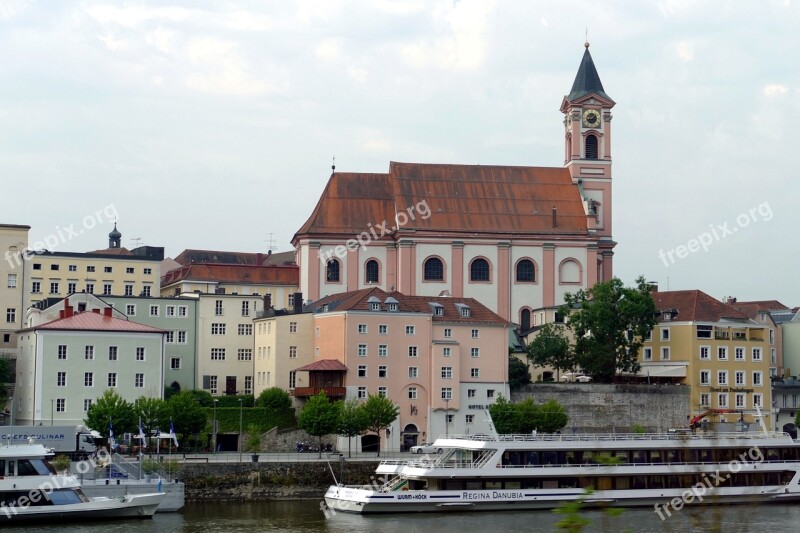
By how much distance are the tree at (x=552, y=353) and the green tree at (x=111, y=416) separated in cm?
3370

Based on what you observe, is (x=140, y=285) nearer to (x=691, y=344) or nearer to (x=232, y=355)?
(x=232, y=355)

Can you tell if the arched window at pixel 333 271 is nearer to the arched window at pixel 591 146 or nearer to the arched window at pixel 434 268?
the arched window at pixel 434 268

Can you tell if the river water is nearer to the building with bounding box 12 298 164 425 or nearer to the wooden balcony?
the building with bounding box 12 298 164 425

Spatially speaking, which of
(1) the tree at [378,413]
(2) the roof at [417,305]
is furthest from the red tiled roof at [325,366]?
(1) the tree at [378,413]

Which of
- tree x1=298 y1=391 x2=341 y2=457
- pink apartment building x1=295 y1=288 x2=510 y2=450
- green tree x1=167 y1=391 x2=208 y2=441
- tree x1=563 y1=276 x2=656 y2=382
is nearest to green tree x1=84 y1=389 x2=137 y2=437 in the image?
green tree x1=167 y1=391 x2=208 y2=441

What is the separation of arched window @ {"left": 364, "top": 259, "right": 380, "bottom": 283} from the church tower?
19.9 m

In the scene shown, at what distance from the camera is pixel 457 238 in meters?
108

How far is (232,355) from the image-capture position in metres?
92.6

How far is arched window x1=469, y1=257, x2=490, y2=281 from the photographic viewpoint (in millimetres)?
108188

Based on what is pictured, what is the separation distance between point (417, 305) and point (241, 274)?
37.5 metres

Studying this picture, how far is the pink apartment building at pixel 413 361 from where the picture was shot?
81.9 metres

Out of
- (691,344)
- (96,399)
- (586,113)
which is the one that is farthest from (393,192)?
(96,399)

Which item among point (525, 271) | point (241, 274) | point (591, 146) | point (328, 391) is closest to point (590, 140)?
point (591, 146)

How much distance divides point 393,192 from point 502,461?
171ft
